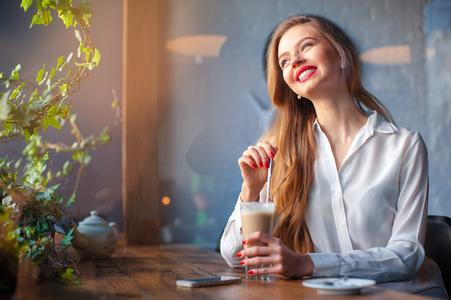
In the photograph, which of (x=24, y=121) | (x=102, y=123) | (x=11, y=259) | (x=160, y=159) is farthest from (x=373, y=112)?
(x=160, y=159)

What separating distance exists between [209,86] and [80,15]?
2.08 meters

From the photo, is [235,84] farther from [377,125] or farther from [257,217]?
[257,217]

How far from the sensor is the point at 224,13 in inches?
138

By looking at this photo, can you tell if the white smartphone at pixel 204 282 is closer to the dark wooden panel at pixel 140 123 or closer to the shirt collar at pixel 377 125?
the shirt collar at pixel 377 125

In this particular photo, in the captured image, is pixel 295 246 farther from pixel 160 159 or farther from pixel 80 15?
pixel 160 159

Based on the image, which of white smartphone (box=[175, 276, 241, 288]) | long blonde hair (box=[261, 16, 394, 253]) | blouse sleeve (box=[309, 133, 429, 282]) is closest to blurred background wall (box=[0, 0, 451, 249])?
long blonde hair (box=[261, 16, 394, 253])

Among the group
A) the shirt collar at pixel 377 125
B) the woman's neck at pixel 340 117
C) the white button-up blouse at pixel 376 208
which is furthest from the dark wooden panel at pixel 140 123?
the shirt collar at pixel 377 125

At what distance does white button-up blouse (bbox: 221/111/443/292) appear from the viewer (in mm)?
1341

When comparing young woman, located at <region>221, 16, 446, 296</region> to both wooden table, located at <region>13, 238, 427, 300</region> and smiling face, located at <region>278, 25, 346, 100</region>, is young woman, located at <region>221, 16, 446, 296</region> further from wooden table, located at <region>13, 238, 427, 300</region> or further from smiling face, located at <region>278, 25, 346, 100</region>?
wooden table, located at <region>13, 238, 427, 300</region>

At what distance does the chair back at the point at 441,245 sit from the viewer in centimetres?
154

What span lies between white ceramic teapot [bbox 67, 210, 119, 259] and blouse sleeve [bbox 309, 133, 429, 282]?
36.4 inches

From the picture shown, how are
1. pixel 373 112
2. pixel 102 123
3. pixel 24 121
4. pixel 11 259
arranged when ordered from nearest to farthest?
pixel 11 259
pixel 24 121
pixel 373 112
pixel 102 123

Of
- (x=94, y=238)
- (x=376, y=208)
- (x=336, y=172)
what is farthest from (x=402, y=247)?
(x=94, y=238)

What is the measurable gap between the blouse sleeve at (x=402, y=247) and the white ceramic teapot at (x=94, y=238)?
925 mm
